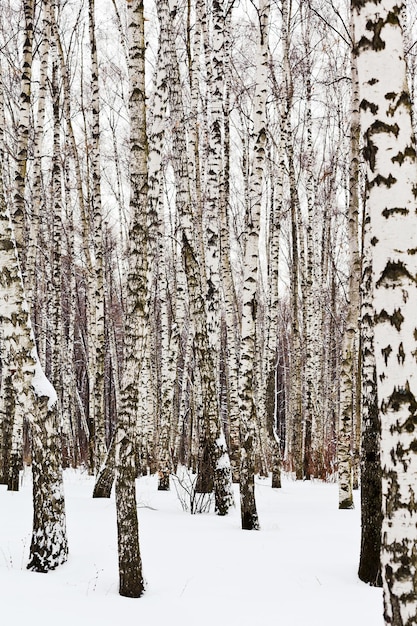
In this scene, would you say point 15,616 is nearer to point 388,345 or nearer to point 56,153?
point 388,345

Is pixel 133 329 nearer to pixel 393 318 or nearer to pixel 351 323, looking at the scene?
pixel 393 318

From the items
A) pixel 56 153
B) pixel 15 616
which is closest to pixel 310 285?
pixel 56 153

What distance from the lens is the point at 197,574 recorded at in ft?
16.2

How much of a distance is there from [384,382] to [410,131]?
1140 mm

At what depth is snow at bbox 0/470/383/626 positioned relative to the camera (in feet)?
13.2

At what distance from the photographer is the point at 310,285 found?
1302 cm

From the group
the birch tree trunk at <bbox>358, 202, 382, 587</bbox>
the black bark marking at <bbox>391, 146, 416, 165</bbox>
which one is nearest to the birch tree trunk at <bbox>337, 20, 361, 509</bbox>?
the birch tree trunk at <bbox>358, 202, 382, 587</bbox>

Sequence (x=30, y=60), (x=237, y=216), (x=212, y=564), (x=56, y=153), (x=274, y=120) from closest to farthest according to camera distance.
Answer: (x=212, y=564)
(x=30, y=60)
(x=56, y=153)
(x=274, y=120)
(x=237, y=216)

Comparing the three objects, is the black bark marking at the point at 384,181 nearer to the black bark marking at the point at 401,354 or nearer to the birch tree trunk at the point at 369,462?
the black bark marking at the point at 401,354

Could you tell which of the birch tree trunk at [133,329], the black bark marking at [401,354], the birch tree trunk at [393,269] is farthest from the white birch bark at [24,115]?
the black bark marking at [401,354]

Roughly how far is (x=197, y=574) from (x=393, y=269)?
11.4ft

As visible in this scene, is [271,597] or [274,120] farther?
[274,120]

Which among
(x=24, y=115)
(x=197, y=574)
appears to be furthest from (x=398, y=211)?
(x=24, y=115)

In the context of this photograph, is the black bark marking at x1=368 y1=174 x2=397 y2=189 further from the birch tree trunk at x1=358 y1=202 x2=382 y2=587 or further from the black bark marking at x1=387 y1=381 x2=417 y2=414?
the birch tree trunk at x1=358 y1=202 x2=382 y2=587
